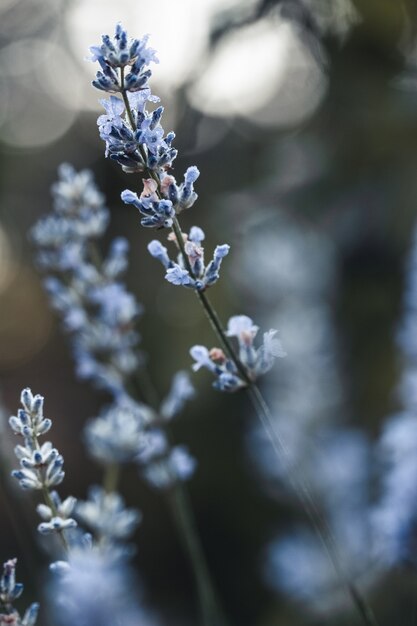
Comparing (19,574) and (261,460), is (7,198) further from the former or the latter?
(261,460)

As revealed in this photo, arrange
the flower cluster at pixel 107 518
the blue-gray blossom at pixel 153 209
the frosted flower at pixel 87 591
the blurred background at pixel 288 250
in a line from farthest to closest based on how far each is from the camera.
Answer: the blurred background at pixel 288 250, the flower cluster at pixel 107 518, the blue-gray blossom at pixel 153 209, the frosted flower at pixel 87 591

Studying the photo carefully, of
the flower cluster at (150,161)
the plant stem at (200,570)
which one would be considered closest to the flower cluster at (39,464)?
the flower cluster at (150,161)

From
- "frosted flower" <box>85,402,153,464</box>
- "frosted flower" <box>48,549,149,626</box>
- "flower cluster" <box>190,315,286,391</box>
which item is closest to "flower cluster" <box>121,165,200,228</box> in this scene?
"flower cluster" <box>190,315,286,391</box>

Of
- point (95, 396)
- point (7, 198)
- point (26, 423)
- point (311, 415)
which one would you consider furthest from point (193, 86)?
point (7, 198)

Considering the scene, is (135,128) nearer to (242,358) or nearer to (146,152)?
(146,152)

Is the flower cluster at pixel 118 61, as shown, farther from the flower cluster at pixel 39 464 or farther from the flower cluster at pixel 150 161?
the flower cluster at pixel 39 464

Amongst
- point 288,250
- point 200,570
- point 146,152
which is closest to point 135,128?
point 146,152

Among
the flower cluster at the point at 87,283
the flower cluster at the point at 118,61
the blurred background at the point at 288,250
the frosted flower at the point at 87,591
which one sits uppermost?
the blurred background at the point at 288,250
